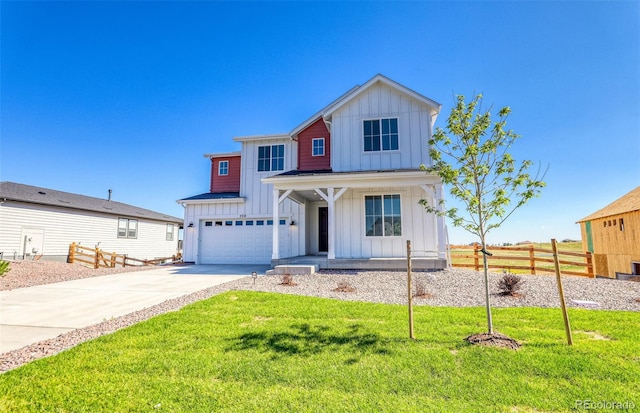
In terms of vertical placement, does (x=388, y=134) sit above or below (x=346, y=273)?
above

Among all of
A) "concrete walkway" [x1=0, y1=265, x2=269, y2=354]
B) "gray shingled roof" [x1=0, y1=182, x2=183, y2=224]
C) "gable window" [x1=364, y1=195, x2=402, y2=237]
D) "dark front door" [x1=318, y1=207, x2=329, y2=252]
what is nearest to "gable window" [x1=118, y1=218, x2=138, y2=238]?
"gray shingled roof" [x1=0, y1=182, x2=183, y2=224]

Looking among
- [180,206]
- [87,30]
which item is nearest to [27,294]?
[180,206]

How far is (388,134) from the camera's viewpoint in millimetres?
12016

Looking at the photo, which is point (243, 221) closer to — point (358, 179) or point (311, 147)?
point (311, 147)

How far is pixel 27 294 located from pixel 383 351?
937 cm

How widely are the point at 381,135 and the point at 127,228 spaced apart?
19751mm

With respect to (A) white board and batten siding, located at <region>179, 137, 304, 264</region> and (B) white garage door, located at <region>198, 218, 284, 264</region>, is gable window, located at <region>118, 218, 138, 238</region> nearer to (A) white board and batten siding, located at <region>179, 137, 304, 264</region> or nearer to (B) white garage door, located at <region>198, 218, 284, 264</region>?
(A) white board and batten siding, located at <region>179, 137, 304, 264</region>

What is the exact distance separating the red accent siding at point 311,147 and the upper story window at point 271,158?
1.68 metres

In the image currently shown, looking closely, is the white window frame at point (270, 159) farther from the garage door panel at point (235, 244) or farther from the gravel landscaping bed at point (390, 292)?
the gravel landscaping bed at point (390, 292)

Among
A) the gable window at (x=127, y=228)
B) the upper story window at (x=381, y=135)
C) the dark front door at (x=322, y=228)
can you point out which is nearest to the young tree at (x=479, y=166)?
the upper story window at (x=381, y=135)

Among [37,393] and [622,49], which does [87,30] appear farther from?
[622,49]

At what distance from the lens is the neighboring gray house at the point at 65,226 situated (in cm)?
1438
